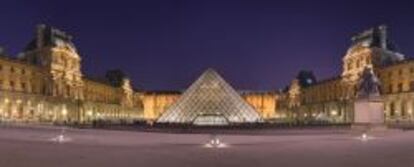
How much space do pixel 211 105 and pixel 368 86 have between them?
47514 mm

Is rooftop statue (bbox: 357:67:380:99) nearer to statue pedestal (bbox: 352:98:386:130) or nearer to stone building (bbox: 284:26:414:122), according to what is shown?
statue pedestal (bbox: 352:98:386:130)

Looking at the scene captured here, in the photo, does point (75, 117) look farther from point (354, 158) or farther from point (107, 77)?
point (354, 158)

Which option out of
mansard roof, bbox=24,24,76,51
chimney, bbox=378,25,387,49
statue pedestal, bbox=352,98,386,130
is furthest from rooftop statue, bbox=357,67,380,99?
mansard roof, bbox=24,24,76,51

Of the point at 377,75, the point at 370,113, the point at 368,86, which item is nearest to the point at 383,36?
the point at 377,75

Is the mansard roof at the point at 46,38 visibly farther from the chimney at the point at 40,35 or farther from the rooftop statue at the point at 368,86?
the rooftop statue at the point at 368,86

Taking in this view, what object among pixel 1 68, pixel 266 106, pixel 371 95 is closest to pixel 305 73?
pixel 266 106

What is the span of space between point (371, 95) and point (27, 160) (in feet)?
69.1

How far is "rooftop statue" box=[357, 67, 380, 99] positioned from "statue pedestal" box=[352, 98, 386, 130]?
285 millimetres

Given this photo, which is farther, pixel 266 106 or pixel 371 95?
pixel 266 106

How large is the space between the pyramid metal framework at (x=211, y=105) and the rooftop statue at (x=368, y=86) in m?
44.2

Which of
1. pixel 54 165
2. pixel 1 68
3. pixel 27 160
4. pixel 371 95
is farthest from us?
pixel 1 68

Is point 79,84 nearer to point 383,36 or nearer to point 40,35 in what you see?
point 40,35

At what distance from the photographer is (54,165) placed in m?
12.8

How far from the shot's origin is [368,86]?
3033 centimetres
